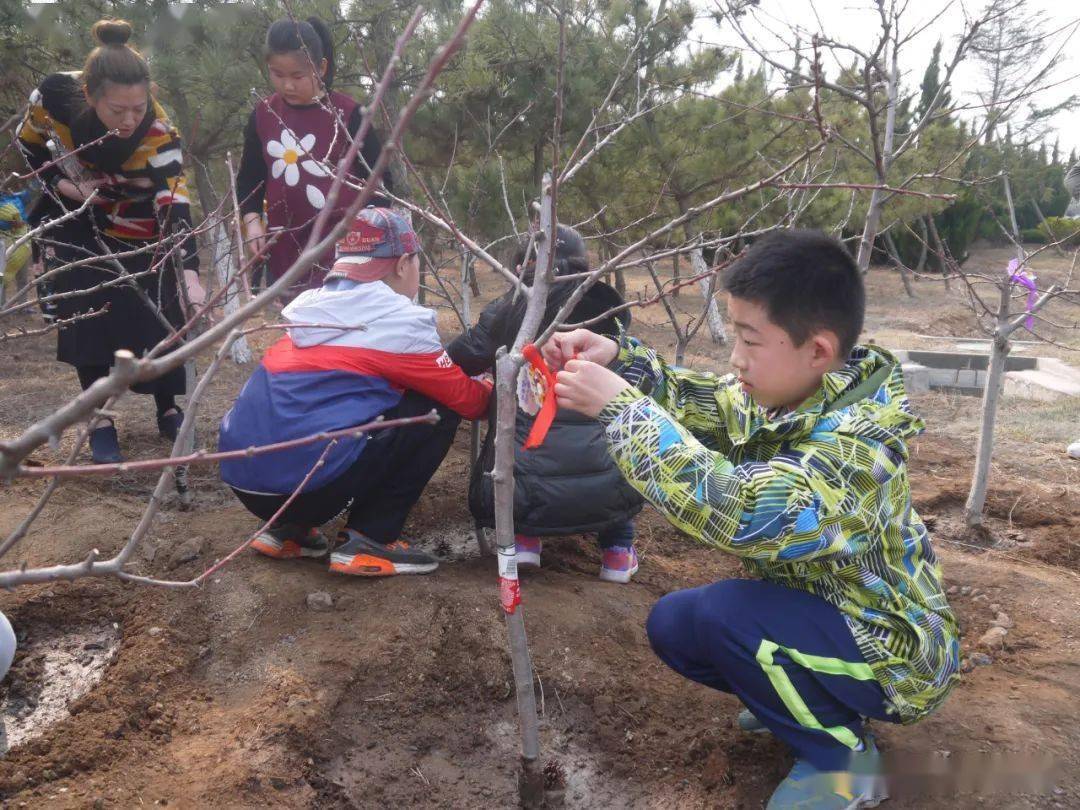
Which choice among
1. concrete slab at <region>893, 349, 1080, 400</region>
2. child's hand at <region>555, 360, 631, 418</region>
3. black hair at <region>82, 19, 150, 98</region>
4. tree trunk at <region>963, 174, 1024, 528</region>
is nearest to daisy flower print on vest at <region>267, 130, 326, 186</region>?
black hair at <region>82, 19, 150, 98</region>

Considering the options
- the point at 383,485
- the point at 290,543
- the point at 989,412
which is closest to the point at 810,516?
the point at 383,485

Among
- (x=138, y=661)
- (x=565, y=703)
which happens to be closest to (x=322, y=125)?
(x=138, y=661)

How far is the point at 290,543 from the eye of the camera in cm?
294

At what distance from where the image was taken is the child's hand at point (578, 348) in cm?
192

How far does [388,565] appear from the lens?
108 inches

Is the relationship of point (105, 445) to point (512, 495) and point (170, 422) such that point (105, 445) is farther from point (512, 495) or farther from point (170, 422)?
point (512, 495)

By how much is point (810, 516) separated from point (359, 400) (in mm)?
1511

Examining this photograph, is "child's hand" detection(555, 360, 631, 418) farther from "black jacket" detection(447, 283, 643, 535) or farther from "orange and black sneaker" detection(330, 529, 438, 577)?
"orange and black sneaker" detection(330, 529, 438, 577)

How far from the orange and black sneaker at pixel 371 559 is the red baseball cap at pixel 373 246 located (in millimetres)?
833

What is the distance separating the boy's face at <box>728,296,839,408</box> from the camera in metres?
1.71

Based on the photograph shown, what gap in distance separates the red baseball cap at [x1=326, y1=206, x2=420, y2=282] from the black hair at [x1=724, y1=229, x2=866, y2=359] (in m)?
1.30

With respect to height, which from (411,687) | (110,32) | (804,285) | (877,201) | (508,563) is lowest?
(411,687)

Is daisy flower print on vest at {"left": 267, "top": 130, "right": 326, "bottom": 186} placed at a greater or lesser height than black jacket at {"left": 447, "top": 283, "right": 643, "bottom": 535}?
greater

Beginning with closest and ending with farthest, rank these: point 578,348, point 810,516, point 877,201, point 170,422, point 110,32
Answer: point 810,516
point 578,348
point 877,201
point 110,32
point 170,422
